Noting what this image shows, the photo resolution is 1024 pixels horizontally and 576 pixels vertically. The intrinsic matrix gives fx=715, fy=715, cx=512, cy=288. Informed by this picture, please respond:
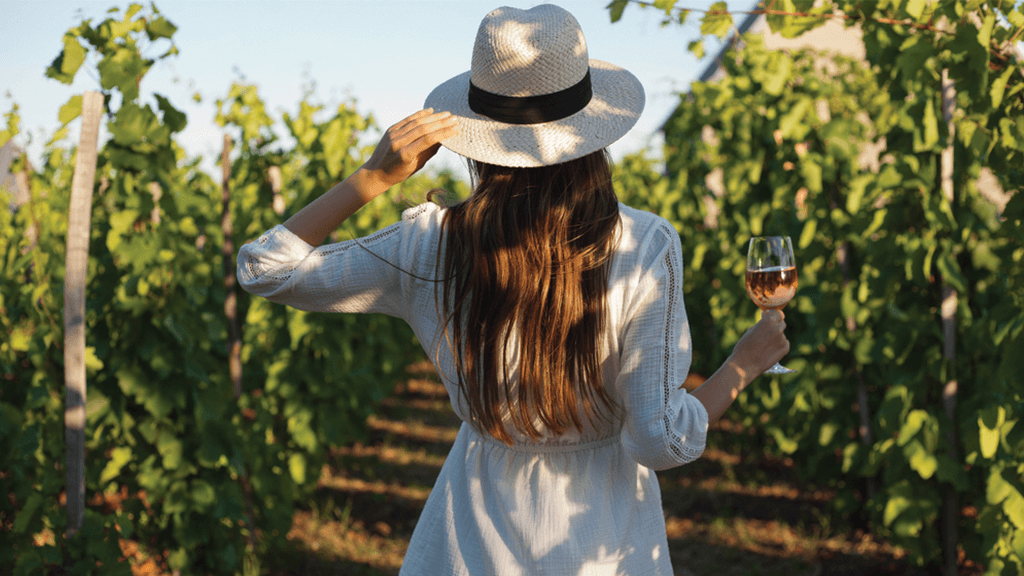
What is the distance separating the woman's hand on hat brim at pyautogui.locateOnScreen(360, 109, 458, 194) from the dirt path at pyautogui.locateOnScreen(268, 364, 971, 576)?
10.6 ft

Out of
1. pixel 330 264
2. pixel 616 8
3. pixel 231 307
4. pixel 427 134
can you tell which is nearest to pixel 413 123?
pixel 427 134

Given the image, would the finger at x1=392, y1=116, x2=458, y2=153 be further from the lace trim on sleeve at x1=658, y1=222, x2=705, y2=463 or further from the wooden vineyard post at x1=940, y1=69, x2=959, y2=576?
the wooden vineyard post at x1=940, y1=69, x2=959, y2=576

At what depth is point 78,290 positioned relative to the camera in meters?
2.28

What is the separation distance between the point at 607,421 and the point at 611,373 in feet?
0.48

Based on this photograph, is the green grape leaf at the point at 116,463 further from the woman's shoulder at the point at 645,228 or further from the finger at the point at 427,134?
the woman's shoulder at the point at 645,228

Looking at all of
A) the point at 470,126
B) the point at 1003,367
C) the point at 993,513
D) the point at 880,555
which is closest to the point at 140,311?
the point at 470,126

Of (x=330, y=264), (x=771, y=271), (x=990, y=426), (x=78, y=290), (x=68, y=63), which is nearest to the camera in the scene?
(x=330, y=264)

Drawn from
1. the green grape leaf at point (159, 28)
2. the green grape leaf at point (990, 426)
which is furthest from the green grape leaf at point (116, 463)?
the green grape leaf at point (990, 426)

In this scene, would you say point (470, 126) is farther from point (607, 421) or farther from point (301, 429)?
point (301, 429)

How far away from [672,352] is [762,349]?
260 millimetres

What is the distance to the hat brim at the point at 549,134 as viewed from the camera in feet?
4.20

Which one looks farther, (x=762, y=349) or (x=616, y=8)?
(x=616, y=8)

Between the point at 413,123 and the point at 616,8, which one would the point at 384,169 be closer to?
the point at 413,123

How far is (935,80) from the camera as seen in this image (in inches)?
115
